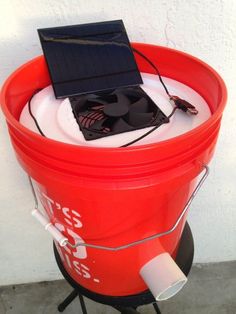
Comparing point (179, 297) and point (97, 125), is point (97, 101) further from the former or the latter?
point (179, 297)

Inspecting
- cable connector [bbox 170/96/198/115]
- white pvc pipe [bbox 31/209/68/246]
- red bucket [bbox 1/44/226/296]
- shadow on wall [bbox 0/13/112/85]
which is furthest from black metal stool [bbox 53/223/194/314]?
shadow on wall [bbox 0/13/112/85]

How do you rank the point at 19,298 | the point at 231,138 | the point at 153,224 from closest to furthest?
1. the point at 153,224
2. the point at 231,138
3. the point at 19,298

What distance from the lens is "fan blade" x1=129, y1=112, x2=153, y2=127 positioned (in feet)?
1.81

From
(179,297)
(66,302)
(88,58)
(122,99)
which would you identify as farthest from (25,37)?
(179,297)

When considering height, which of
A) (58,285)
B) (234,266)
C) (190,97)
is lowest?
(234,266)

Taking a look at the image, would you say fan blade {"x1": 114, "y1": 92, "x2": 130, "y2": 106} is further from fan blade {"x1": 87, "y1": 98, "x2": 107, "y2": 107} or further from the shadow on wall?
the shadow on wall

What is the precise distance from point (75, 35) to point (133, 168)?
12.7 inches

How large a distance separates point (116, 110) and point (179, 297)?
2.80ft

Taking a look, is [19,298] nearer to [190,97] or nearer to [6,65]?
[6,65]

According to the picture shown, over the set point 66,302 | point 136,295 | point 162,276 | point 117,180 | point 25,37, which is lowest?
point 66,302

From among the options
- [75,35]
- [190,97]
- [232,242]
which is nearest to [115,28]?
[75,35]

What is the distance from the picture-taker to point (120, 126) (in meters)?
0.54

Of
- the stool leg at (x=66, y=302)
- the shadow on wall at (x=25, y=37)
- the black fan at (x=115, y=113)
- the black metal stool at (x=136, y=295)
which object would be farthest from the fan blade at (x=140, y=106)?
the stool leg at (x=66, y=302)

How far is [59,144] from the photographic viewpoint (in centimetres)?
43
